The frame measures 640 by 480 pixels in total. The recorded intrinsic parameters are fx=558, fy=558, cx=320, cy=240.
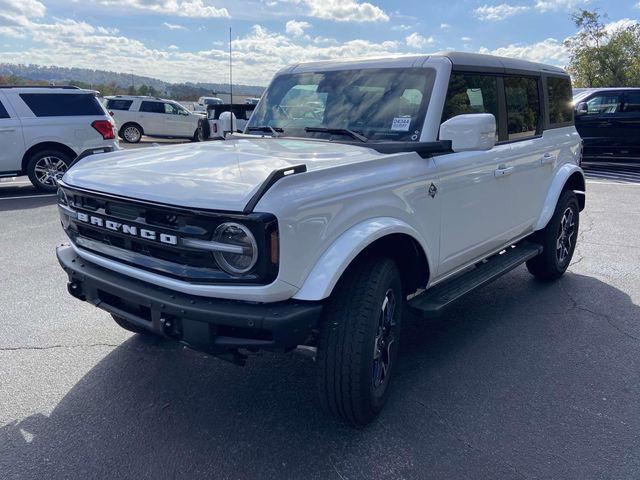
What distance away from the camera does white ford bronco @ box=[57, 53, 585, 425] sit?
97.7 inches

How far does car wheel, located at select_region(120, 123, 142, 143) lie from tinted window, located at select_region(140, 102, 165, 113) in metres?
0.74

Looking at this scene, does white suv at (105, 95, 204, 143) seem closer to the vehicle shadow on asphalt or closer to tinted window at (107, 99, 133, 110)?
tinted window at (107, 99, 133, 110)

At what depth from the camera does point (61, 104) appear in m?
10.3

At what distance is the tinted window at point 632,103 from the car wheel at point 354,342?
1296 cm

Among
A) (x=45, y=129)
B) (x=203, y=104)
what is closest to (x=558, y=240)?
(x=45, y=129)

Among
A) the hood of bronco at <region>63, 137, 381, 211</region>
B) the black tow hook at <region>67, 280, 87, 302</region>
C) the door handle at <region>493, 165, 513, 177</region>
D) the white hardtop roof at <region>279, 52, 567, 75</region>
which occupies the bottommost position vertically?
the black tow hook at <region>67, 280, 87, 302</region>

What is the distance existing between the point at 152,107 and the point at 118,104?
4.25ft

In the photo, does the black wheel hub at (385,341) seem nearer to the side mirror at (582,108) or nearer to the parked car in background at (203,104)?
the side mirror at (582,108)

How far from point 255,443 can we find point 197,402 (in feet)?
1.78

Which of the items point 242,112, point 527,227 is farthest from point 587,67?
point 527,227

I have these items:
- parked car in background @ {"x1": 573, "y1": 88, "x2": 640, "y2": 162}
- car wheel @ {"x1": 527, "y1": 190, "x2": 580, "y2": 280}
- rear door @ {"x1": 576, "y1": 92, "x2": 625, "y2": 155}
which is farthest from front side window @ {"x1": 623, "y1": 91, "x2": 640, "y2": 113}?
car wheel @ {"x1": 527, "y1": 190, "x2": 580, "y2": 280}

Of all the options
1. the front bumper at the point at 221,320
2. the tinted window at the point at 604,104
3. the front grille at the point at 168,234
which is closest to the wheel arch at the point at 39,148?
the front grille at the point at 168,234

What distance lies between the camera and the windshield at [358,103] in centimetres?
361

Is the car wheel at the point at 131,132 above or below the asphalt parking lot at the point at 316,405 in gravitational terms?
above
